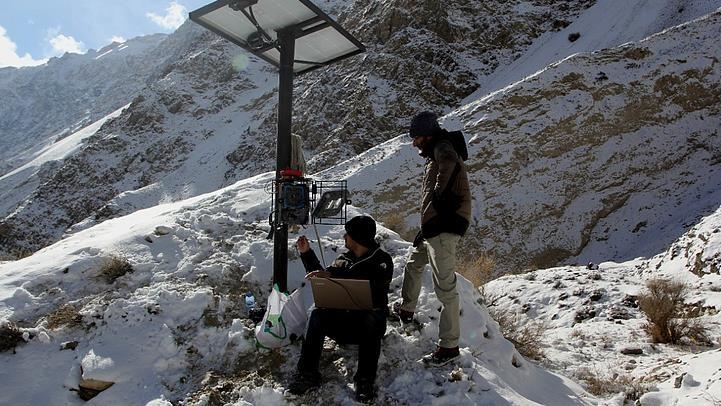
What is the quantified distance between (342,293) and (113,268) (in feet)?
8.80

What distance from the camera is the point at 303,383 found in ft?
11.4

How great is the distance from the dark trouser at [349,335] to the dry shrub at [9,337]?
2424mm

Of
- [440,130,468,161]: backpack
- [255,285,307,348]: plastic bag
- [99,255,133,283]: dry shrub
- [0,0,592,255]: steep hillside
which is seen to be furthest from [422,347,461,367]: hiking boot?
[0,0,592,255]: steep hillside

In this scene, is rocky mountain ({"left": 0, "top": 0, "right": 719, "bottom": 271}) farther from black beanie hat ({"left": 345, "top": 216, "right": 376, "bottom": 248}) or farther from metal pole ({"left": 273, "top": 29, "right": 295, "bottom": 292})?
metal pole ({"left": 273, "top": 29, "right": 295, "bottom": 292})

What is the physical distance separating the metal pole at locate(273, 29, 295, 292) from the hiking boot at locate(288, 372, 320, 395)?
1.01m

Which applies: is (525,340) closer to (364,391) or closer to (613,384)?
(613,384)

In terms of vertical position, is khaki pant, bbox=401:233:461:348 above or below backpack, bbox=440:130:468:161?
below

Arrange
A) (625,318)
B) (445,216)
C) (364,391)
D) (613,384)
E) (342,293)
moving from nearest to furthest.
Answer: (364,391) → (342,293) → (445,216) → (613,384) → (625,318)

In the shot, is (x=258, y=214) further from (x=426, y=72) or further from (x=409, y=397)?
(x=426, y=72)

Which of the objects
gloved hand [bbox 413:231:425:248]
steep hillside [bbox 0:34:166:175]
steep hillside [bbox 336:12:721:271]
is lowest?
steep hillside [bbox 336:12:721:271]

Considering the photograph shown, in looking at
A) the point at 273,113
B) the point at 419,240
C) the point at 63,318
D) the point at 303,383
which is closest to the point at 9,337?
the point at 63,318

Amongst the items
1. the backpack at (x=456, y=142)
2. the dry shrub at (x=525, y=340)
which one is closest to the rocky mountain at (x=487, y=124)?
the dry shrub at (x=525, y=340)

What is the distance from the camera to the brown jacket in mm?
3832

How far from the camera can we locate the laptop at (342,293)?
11.9ft
